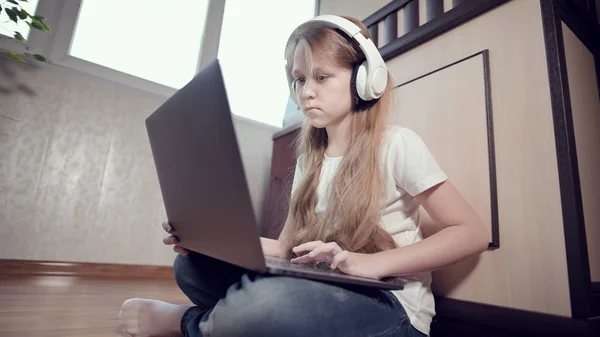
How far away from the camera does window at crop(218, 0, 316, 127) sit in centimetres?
188

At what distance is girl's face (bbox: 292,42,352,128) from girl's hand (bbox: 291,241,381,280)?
1.02 ft

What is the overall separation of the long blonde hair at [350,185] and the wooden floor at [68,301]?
47 cm

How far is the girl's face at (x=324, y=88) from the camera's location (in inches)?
25.3

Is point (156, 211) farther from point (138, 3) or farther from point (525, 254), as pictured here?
point (525, 254)

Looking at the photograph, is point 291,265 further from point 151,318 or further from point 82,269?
point 82,269

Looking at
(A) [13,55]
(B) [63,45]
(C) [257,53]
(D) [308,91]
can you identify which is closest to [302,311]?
(D) [308,91]

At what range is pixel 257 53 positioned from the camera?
2.01m

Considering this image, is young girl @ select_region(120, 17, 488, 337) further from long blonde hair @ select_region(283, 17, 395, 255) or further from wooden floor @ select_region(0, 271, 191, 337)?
wooden floor @ select_region(0, 271, 191, 337)

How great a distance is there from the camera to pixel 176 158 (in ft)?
1.54

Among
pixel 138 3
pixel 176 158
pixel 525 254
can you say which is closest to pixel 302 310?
pixel 176 158

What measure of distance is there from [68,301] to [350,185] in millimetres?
870

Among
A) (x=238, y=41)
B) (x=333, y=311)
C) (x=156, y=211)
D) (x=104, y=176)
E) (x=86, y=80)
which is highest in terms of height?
(x=238, y=41)

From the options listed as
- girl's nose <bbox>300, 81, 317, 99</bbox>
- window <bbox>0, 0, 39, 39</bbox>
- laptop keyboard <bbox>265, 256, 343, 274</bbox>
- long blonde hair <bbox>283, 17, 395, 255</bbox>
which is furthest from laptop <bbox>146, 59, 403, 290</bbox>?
window <bbox>0, 0, 39, 39</bbox>

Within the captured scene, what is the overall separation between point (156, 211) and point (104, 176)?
0.26 metres
